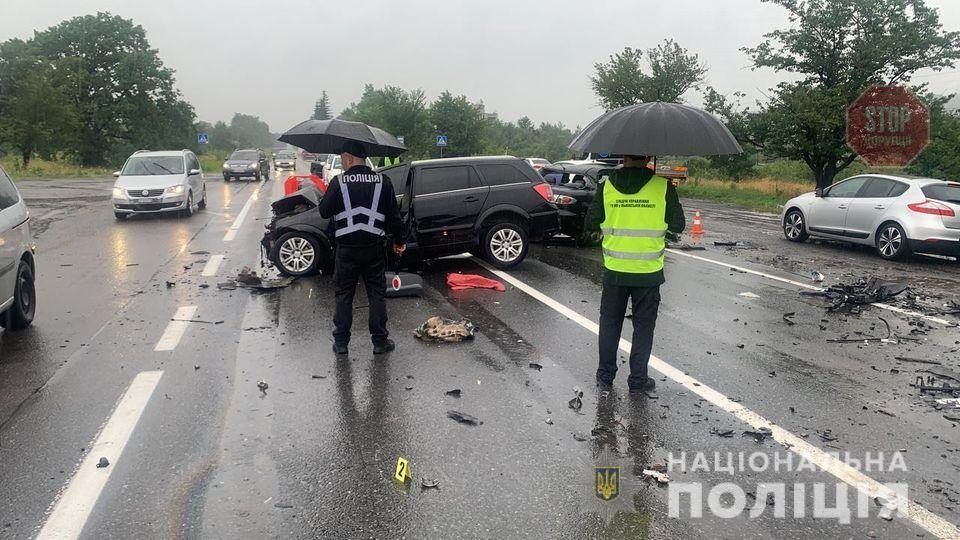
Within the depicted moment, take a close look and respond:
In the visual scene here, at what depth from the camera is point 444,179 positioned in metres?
10.5

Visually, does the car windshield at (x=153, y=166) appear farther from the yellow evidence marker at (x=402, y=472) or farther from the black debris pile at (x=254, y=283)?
the yellow evidence marker at (x=402, y=472)

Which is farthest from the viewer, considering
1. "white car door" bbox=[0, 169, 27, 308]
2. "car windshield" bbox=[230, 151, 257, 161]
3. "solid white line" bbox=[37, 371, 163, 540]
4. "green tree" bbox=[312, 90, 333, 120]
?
"green tree" bbox=[312, 90, 333, 120]

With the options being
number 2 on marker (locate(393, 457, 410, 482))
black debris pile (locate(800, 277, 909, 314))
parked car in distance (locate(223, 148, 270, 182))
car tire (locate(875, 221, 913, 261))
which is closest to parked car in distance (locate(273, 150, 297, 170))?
parked car in distance (locate(223, 148, 270, 182))

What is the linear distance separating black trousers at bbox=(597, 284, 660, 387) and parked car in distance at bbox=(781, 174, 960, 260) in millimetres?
8954

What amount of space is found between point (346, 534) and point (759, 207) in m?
25.3

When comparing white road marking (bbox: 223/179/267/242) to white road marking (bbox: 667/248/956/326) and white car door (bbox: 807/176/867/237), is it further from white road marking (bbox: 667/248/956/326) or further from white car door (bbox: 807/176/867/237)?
white car door (bbox: 807/176/867/237)

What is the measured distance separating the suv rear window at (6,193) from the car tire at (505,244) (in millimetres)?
5949

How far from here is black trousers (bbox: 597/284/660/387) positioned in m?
5.36

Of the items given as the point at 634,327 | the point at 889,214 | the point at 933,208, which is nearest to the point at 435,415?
the point at 634,327

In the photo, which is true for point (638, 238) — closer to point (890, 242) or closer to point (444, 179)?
point (444, 179)

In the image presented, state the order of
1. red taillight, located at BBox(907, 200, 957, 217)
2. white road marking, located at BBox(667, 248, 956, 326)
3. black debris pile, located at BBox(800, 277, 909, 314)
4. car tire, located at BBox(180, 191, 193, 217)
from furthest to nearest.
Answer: car tire, located at BBox(180, 191, 193, 217) < red taillight, located at BBox(907, 200, 957, 217) < black debris pile, located at BBox(800, 277, 909, 314) < white road marking, located at BBox(667, 248, 956, 326)

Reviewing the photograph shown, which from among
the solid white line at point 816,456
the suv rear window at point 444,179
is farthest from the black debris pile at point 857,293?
the suv rear window at point 444,179

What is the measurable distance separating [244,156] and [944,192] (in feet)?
108

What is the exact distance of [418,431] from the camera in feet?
15.0
